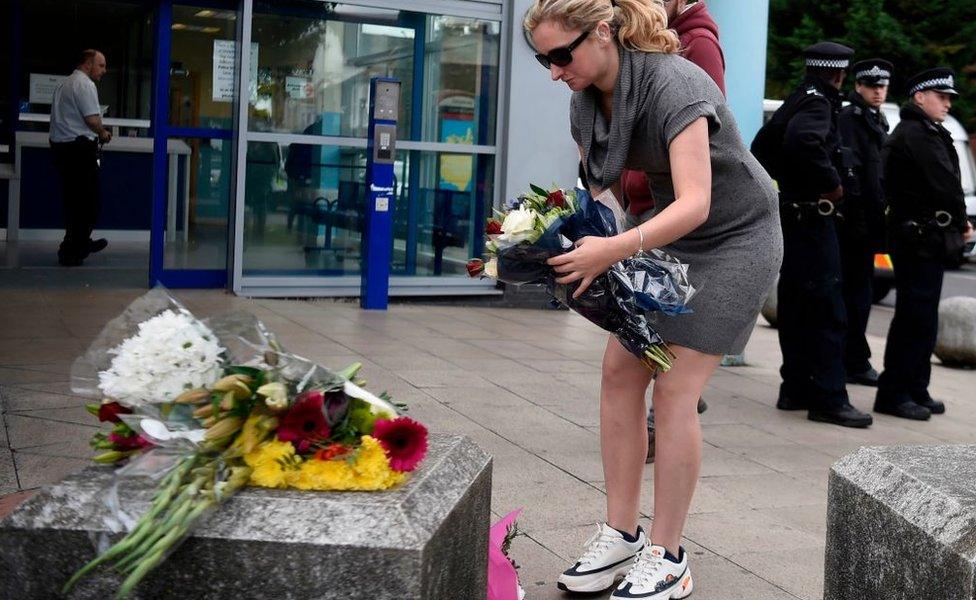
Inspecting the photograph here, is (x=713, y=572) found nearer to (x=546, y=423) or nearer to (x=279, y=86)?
(x=546, y=423)

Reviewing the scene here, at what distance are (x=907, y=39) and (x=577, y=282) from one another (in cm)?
2722

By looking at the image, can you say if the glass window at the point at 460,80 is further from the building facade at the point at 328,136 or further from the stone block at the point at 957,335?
the stone block at the point at 957,335

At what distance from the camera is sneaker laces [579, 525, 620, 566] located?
12.3 feet

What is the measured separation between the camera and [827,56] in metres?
6.80

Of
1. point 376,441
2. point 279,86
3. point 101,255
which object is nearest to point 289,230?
point 279,86

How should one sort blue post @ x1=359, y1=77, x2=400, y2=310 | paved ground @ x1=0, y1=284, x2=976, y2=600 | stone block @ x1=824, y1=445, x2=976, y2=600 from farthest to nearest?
blue post @ x1=359, y1=77, x2=400, y2=310
paved ground @ x1=0, y1=284, x2=976, y2=600
stone block @ x1=824, y1=445, x2=976, y2=600

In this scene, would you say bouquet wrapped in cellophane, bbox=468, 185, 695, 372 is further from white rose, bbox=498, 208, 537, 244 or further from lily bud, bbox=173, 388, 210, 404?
lily bud, bbox=173, 388, 210, 404

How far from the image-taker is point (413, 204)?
10867 millimetres

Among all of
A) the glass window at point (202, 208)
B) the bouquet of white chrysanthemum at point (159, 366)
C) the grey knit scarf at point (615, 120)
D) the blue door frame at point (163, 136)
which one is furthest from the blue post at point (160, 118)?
the bouquet of white chrysanthemum at point (159, 366)

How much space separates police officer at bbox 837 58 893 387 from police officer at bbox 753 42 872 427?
0.91 meters

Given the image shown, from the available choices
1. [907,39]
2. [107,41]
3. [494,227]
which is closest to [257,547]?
[494,227]

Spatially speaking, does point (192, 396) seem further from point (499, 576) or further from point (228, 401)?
point (499, 576)

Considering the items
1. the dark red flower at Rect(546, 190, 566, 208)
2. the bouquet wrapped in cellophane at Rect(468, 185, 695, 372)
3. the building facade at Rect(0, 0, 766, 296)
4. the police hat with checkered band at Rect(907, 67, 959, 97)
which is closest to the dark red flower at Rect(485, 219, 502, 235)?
the bouquet wrapped in cellophane at Rect(468, 185, 695, 372)

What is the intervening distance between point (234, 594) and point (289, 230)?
7999 mm
